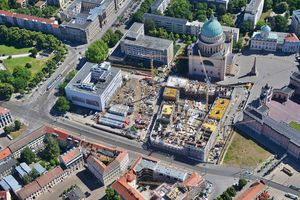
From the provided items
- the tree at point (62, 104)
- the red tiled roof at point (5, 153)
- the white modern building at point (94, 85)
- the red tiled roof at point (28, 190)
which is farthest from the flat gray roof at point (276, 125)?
the red tiled roof at point (5, 153)

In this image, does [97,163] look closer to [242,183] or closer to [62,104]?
[62,104]

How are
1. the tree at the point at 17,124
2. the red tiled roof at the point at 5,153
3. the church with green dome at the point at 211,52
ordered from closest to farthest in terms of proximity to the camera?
the red tiled roof at the point at 5,153 → the tree at the point at 17,124 → the church with green dome at the point at 211,52

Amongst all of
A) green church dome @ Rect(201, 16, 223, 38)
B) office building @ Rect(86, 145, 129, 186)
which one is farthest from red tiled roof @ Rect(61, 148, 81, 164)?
green church dome @ Rect(201, 16, 223, 38)

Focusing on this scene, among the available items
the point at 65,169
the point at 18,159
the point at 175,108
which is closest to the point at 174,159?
the point at 175,108

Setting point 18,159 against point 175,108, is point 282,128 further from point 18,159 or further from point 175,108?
point 18,159

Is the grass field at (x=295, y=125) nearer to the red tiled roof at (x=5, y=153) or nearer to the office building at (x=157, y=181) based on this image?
the office building at (x=157, y=181)

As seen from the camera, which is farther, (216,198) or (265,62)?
(265,62)

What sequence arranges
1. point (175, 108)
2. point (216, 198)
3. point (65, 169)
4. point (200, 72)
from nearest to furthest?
point (216, 198), point (65, 169), point (175, 108), point (200, 72)
